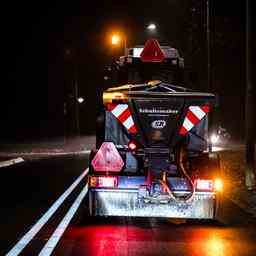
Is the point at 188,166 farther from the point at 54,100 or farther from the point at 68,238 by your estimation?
the point at 54,100

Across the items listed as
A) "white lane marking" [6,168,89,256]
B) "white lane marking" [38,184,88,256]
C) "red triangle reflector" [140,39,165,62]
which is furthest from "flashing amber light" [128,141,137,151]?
"red triangle reflector" [140,39,165,62]

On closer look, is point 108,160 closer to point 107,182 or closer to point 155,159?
point 107,182

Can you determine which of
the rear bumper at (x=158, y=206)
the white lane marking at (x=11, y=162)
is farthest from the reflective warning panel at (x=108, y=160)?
the white lane marking at (x=11, y=162)

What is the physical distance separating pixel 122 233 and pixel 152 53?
5.74 metres

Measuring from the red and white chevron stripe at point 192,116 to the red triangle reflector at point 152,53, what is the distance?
3.52 metres

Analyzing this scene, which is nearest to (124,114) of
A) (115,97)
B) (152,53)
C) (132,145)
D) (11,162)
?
(115,97)

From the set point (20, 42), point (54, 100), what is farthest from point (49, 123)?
point (20, 42)

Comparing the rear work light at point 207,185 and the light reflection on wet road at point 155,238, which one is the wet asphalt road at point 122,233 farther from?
the rear work light at point 207,185

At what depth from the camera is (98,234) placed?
11117 millimetres

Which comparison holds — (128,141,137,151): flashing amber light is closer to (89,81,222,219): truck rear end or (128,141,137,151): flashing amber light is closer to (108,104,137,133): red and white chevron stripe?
(89,81,222,219): truck rear end

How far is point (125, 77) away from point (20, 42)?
53256 millimetres

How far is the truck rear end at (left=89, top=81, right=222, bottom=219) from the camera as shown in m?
11.7

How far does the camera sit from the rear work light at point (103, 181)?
11773 mm

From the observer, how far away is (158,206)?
38.4 feet
